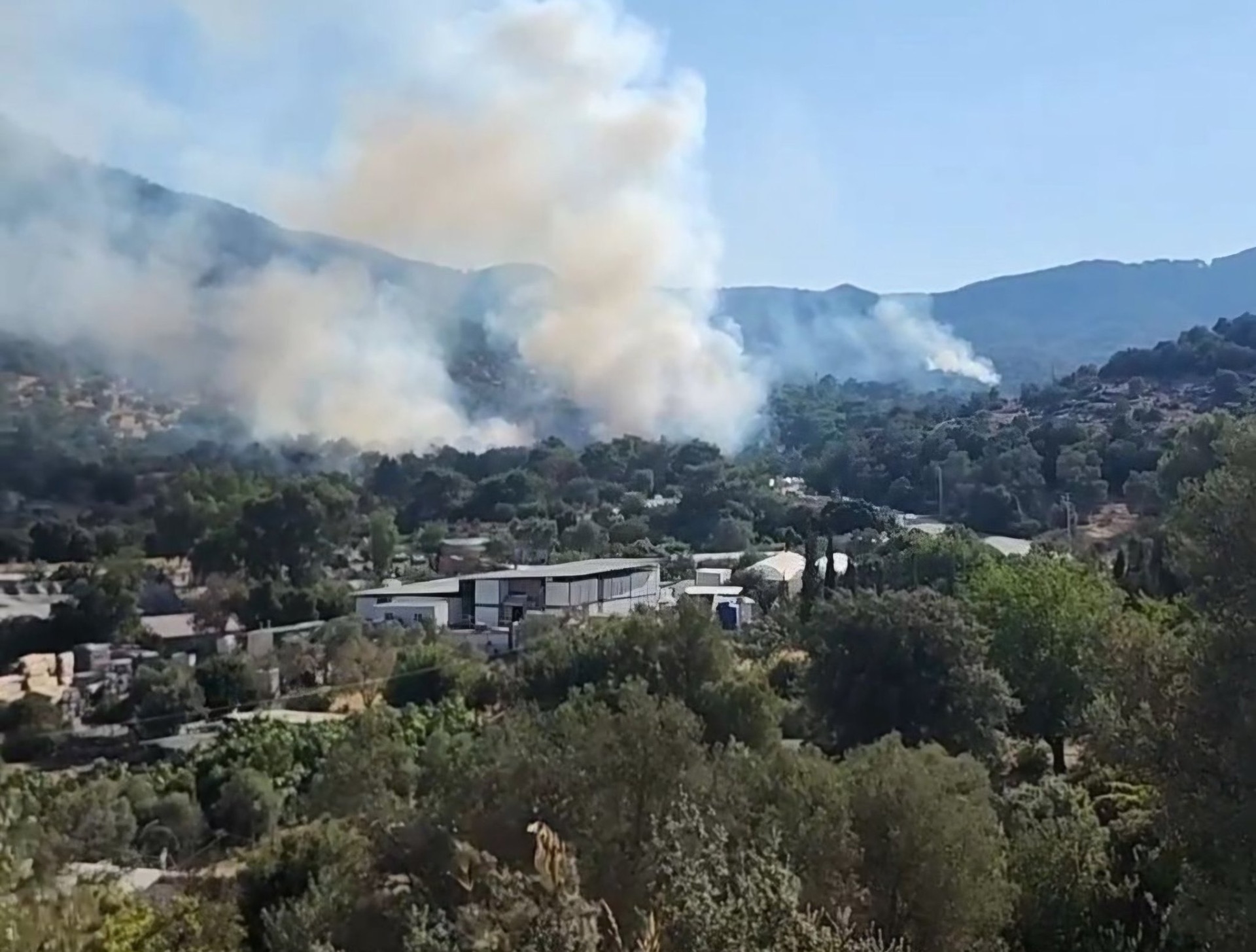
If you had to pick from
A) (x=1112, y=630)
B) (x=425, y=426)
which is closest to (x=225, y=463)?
(x=425, y=426)

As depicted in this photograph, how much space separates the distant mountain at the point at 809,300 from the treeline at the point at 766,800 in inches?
1686

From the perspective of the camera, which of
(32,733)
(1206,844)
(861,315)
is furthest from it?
(861,315)

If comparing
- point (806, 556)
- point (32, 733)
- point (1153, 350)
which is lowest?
point (32, 733)

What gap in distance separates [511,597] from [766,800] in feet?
54.8

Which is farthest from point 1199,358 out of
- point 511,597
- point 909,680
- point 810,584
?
point 909,680

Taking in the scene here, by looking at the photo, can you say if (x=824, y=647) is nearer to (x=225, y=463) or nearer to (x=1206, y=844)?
(x=1206, y=844)

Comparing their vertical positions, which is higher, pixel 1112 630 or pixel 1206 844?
pixel 1112 630

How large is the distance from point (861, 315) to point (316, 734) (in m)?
154

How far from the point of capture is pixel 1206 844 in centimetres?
711

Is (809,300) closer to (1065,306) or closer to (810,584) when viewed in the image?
(1065,306)

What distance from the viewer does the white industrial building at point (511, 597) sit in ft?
82.1

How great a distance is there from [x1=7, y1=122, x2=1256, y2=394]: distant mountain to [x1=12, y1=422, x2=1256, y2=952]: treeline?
1686 inches

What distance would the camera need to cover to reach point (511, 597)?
25922 millimetres

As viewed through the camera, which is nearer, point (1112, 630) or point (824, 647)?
point (1112, 630)
